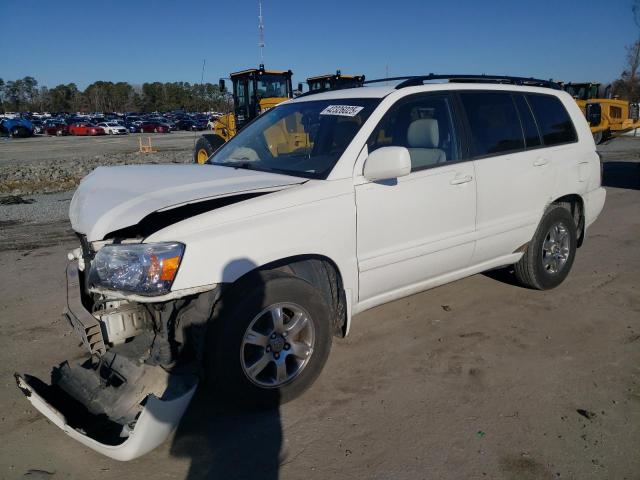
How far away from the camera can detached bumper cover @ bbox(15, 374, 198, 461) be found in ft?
8.09

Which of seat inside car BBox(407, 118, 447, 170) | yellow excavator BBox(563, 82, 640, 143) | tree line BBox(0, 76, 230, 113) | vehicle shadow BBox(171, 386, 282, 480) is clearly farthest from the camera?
tree line BBox(0, 76, 230, 113)

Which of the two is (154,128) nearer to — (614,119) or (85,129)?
(85,129)

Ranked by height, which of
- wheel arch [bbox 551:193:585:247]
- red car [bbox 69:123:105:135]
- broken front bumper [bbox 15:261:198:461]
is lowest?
broken front bumper [bbox 15:261:198:461]

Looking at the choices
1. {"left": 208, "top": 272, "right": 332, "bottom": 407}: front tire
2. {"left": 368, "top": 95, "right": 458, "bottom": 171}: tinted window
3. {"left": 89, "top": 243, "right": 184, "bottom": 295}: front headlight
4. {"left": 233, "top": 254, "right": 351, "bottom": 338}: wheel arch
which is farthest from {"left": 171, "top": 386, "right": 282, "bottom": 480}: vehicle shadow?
{"left": 368, "top": 95, "right": 458, "bottom": 171}: tinted window

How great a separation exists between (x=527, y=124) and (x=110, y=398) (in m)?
3.91

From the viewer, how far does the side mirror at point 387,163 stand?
10.4 ft

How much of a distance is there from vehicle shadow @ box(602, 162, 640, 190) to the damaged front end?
11.2 m

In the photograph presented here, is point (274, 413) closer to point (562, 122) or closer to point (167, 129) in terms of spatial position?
point (562, 122)

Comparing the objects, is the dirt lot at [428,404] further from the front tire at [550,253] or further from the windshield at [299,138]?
the windshield at [299,138]

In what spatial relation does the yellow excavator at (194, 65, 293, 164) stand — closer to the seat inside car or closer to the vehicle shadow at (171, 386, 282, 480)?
the seat inside car

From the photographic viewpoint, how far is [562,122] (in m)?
4.89

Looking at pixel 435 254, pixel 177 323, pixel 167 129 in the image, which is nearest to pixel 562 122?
pixel 435 254

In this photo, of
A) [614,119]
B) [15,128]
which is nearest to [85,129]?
[15,128]

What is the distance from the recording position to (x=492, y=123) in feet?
14.0
